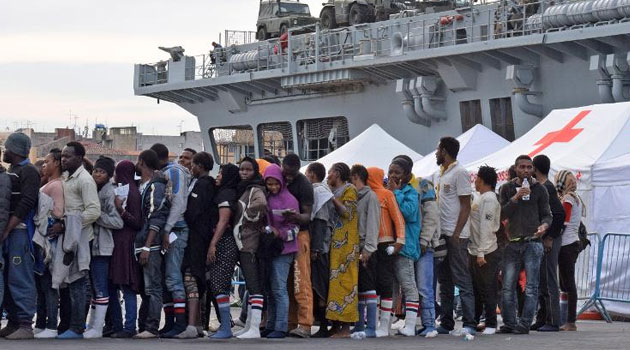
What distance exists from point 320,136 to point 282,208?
976 inches

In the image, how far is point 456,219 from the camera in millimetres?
12797

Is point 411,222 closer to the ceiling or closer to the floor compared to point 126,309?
closer to the ceiling

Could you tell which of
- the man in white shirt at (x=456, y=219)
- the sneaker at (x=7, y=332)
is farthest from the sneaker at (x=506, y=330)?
the sneaker at (x=7, y=332)

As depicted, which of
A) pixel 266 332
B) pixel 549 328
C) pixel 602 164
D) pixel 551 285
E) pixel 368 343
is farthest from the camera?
pixel 602 164

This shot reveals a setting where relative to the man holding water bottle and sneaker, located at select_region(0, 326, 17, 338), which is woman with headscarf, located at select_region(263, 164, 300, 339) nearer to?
the man holding water bottle

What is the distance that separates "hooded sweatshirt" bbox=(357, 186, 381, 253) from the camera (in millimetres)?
12578

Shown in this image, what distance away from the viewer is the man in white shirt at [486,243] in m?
12.9

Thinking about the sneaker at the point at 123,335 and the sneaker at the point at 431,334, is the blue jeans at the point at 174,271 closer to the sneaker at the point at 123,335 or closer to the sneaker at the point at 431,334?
the sneaker at the point at 123,335

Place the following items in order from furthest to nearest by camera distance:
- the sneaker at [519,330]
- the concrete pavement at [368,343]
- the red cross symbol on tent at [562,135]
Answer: the red cross symbol on tent at [562,135], the sneaker at [519,330], the concrete pavement at [368,343]

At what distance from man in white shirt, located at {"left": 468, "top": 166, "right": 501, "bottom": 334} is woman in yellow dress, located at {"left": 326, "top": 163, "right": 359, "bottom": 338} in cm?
120

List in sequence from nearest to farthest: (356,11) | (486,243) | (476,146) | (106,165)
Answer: (106,165), (486,243), (476,146), (356,11)

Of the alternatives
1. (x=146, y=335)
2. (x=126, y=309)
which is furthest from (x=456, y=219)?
(x=126, y=309)

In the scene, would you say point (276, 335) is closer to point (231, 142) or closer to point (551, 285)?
point (551, 285)

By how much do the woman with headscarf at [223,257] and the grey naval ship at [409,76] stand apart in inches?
586
